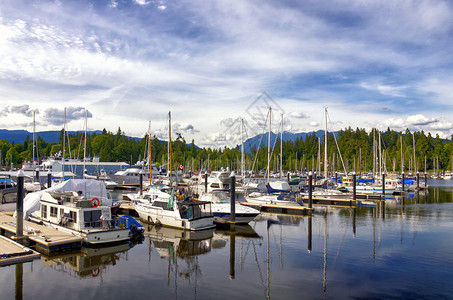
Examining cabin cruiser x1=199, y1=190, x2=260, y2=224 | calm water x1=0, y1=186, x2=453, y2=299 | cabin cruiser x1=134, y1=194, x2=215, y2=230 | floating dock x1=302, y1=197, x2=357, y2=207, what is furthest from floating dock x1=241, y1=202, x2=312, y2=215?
cabin cruiser x1=134, y1=194, x2=215, y2=230

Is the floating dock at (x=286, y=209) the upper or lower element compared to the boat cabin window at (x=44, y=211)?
lower

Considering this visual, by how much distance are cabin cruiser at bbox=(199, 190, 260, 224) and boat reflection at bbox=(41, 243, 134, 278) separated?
1223 cm

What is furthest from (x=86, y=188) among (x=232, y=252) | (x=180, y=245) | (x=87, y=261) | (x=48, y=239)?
(x=232, y=252)

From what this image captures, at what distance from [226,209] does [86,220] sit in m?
14.5

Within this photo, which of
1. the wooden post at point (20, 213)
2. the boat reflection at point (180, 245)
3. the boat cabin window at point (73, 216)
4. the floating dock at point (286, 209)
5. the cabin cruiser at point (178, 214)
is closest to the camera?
the boat reflection at point (180, 245)

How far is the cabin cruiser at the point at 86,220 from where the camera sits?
25.3 metres

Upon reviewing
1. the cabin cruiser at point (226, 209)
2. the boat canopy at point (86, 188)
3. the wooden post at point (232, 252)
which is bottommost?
the wooden post at point (232, 252)

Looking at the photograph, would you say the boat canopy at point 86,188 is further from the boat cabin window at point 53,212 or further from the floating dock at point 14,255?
the floating dock at point 14,255

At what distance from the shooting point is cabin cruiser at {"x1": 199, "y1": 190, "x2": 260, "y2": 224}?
34.9 metres

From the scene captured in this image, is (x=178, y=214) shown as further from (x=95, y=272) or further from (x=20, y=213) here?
(x=20, y=213)

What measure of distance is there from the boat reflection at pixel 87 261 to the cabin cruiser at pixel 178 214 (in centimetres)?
657

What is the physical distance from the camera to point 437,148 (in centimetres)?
15950

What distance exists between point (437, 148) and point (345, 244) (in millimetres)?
156969

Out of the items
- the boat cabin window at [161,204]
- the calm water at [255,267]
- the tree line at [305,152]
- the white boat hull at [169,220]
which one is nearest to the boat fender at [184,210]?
the white boat hull at [169,220]
